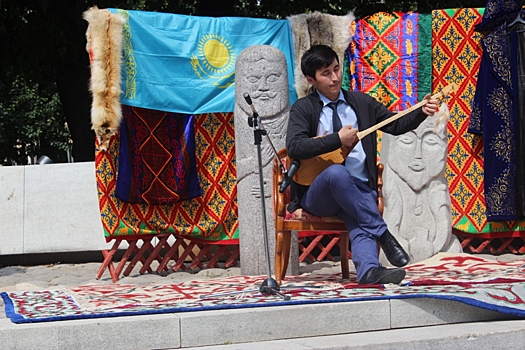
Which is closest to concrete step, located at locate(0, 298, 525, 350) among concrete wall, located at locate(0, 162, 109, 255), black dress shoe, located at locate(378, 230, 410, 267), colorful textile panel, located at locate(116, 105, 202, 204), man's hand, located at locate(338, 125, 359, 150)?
black dress shoe, located at locate(378, 230, 410, 267)

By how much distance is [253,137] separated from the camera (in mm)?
6418

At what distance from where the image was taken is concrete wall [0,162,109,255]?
28.0ft

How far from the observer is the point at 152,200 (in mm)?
7215

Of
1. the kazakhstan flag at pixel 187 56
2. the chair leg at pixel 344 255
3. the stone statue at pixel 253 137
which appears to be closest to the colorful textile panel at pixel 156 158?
the kazakhstan flag at pixel 187 56

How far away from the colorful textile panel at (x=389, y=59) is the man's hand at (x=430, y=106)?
2691mm

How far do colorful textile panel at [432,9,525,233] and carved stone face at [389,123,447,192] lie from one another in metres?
0.86

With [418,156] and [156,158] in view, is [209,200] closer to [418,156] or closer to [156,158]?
[156,158]

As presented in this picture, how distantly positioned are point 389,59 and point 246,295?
363 cm

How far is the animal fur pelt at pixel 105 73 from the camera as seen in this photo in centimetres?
671

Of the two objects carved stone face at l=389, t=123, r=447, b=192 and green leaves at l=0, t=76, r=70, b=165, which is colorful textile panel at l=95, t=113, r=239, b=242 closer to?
carved stone face at l=389, t=123, r=447, b=192

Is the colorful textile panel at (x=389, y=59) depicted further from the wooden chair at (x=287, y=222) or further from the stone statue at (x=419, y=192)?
the wooden chair at (x=287, y=222)

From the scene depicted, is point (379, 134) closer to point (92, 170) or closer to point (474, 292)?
point (92, 170)

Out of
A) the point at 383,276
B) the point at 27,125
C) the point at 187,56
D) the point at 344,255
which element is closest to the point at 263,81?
the point at 187,56

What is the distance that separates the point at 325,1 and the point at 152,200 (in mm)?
4641
